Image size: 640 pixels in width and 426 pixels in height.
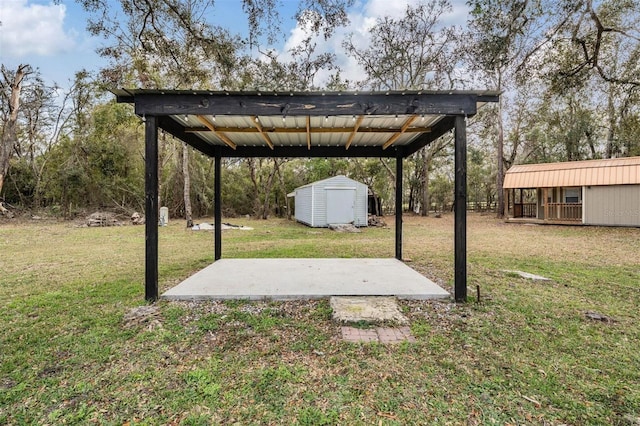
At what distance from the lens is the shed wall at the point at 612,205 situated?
1156 centimetres

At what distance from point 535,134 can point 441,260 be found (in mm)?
17377

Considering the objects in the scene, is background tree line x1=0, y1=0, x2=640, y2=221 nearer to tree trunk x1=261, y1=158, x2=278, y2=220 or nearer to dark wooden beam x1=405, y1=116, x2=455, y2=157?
tree trunk x1=261, y1=158, x2=278, y2=220

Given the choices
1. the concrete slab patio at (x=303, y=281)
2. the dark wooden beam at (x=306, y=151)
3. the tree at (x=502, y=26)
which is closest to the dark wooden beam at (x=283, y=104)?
the concrete slab patio at (x=303, y=281)

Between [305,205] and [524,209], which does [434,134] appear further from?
[524,209]

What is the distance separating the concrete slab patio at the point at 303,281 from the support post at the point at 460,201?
0.22 m

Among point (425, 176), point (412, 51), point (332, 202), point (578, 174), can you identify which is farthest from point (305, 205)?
point (578, 174)

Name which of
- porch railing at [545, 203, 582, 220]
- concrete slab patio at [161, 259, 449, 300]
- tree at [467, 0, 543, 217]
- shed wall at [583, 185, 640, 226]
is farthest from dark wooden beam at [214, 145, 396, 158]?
porch railing at [545, 203, 582, 220]

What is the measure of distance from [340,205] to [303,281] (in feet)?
32.3

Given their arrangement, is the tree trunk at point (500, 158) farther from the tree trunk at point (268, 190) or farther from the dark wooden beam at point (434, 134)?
the dark wooden beam at point (434, 134)

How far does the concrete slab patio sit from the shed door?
8.33m

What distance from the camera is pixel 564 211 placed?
14.0 metres

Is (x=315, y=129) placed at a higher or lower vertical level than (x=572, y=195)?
higher

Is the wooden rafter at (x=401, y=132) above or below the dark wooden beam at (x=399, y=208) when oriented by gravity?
above

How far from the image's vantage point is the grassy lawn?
6.25 feet
